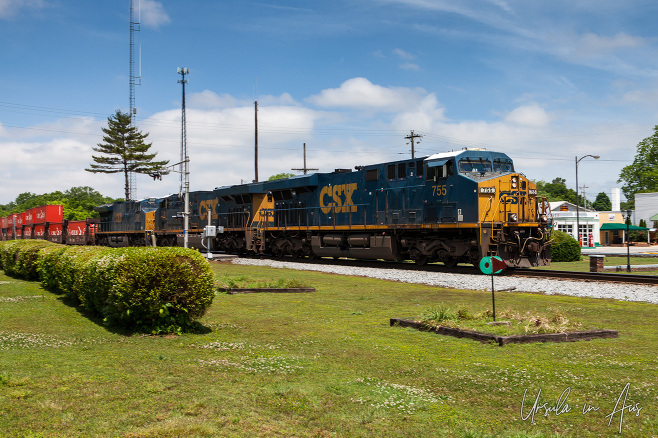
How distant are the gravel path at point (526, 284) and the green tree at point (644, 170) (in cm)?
8659

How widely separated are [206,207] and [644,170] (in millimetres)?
86111

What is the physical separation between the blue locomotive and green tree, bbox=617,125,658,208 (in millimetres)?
81716

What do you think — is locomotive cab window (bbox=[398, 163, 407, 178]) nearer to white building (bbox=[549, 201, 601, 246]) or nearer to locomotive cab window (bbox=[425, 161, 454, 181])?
locomotive cab window (bbox=[425, 161, 454, 181])

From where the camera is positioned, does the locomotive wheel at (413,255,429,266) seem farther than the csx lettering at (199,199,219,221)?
No

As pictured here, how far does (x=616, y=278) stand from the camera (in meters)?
17.8

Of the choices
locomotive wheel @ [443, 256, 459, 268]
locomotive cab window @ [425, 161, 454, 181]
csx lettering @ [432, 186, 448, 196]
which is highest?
locomotive cab window @ [425, 161, 454, 181]

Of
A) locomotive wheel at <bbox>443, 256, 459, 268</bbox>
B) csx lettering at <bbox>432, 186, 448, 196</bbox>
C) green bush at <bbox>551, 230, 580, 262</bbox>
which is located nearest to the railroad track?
locomotive wheel at <bbox>443, 256, 459, 268</bbox>

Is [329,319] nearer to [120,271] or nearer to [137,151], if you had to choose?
[120,271]

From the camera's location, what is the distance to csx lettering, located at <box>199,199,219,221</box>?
127 feet

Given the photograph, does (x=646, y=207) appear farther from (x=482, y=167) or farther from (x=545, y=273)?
(x=545, y=273)

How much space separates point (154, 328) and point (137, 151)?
8022 cm

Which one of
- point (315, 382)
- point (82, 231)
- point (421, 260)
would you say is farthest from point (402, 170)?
point (82, 231)

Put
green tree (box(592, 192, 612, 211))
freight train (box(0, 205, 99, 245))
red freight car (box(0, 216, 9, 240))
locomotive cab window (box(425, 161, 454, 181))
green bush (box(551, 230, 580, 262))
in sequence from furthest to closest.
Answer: green tree (box(592, 192, 612, 211))
red freight car (box(0, 216, 9, 240))
freight train (box(0, 205, 99, 245))
green bush (box(551, 230, 580, 262))
locomotive cab window (box(425, 161, 454, 181))

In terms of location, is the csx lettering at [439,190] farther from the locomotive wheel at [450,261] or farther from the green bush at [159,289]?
the green bush at [159,289]
